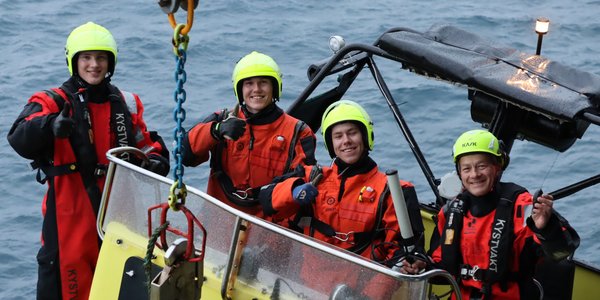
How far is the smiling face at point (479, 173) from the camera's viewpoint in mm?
6051

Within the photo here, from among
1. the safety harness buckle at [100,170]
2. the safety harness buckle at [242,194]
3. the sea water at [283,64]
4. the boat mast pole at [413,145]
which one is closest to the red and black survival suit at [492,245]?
the boat mast pole at [413,145]

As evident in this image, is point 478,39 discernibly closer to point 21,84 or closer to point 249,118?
point 249,118

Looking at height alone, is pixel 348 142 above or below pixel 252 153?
above

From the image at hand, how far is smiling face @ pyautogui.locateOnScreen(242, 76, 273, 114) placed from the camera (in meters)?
6.68

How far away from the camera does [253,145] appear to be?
6.70 metres

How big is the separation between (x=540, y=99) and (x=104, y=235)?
93.2 inches

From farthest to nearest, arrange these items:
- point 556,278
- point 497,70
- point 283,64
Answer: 1. point 283,64
2. point 497,70
3. point 556,278

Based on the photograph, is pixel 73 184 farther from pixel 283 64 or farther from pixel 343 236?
pixel 283 64

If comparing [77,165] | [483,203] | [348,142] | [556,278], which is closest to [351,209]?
[348,142]

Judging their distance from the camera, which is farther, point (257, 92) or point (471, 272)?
point (257, 92)

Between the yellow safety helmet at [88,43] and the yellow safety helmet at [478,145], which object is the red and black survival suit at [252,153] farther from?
the yellow safety helmet at [478,145]

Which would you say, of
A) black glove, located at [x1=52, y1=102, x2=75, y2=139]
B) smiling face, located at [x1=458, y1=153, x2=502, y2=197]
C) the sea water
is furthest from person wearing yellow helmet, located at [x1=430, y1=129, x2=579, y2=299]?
the sea water

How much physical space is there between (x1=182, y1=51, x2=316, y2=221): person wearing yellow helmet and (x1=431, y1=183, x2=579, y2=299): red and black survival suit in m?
0.96

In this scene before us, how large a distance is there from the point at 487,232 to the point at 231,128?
143cm
